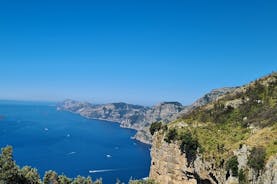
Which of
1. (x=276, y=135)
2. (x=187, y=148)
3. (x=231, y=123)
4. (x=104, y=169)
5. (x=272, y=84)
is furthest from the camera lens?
(x=104, y=169)

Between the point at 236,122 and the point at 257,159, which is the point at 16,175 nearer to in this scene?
the point at 257,159

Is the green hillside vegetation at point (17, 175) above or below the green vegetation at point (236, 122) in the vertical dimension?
below

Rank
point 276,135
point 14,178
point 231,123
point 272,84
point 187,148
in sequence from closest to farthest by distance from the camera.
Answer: point 14,178 < point 276,135 < point 187,148 < point 231,123 < point 272,84

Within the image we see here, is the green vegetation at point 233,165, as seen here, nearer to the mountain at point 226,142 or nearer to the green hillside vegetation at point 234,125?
the mountain at point 226,142

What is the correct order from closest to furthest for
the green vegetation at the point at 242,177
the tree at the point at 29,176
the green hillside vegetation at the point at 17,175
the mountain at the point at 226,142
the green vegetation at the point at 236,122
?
the green hillside vegetation at the point at 17,175 → the green vegetation at the point at 242,177 → the mountain at the point at 226,142 → the tree at the point at 29,176 → the green vegetation at the point at 236,122

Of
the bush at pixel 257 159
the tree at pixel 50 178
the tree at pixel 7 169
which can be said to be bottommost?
the tree at pixel 50 178

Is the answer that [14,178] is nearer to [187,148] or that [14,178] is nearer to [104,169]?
[187,148]

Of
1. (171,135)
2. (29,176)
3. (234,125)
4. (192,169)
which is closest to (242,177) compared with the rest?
(192,169)

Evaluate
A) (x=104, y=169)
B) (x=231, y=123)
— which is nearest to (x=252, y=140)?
(x=231, y=123)

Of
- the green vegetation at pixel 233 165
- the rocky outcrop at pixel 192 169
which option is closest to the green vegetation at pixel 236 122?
the rocky outcrop at pixel 192 169

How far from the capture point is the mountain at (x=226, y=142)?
42094 millimetres

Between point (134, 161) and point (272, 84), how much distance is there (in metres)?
119

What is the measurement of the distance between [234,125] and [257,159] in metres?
25.5

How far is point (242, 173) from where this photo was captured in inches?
1665
